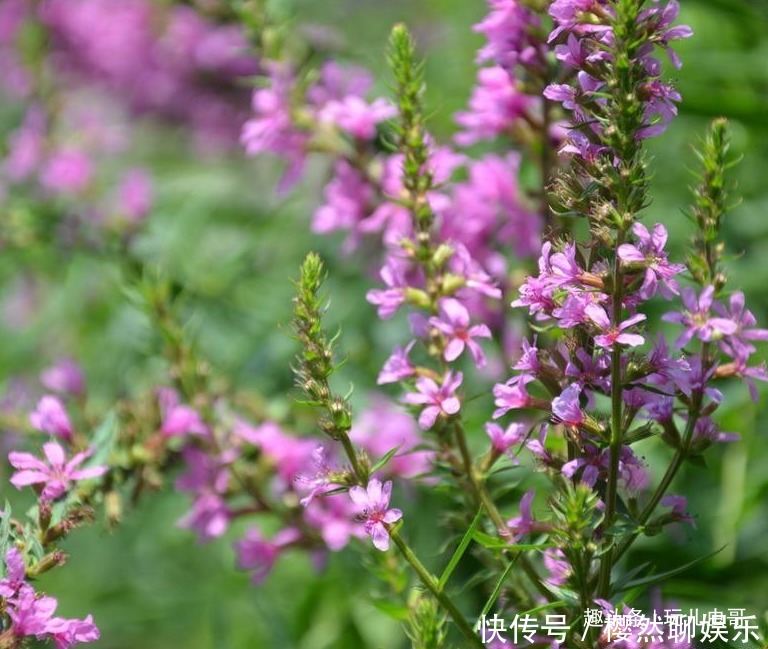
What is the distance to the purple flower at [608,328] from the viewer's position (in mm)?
974

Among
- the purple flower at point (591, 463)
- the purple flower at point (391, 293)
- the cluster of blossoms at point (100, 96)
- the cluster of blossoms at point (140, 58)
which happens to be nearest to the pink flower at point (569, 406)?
the purple flower at point (591, 463)

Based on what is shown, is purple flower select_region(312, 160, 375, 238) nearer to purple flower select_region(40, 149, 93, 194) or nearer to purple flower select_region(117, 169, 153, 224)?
purple flower select_region(117, 169, 153, 224)

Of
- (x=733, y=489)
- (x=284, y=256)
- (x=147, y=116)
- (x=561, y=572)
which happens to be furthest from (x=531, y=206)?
(x=147, y=116)

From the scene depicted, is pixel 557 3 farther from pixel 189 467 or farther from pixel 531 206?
pixel 189 467

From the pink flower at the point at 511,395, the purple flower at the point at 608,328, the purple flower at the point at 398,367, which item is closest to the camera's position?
the purple flower at the point at 608,328

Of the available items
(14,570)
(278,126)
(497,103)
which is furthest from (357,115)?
(14,570)

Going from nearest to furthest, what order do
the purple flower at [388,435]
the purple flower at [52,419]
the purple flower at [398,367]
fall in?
the purple flower at [398,367]
the purple flower at [52,419]
the purple flower at [388,435]

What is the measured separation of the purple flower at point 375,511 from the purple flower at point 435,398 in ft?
0.42

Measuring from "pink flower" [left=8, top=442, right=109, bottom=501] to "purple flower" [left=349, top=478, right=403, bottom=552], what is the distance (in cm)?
38

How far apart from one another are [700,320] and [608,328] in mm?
132

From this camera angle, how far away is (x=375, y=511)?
1.06 metres

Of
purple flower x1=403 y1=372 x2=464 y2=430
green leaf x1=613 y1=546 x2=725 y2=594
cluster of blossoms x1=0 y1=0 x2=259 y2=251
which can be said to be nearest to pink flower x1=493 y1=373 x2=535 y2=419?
purple flower x1=403 y1=372 x2=464 y2=430

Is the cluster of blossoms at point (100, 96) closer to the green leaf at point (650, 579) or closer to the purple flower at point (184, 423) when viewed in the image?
the purple flower at point (184, 423)

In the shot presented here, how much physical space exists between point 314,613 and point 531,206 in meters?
0.81
